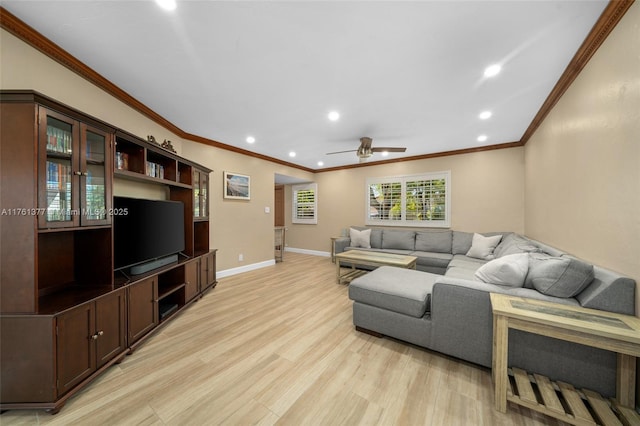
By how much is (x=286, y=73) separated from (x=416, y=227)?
4343mm

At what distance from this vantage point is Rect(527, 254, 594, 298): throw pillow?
1.51 m

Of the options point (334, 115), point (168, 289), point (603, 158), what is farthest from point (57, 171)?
point (603, 158)

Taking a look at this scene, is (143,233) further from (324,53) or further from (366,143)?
(366,143)

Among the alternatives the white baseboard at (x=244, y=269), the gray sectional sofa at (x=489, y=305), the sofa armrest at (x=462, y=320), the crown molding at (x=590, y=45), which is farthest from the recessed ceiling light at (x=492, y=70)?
the white baseboard at (x=244, y=269)

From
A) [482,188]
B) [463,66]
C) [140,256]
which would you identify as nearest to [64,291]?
[140,256]

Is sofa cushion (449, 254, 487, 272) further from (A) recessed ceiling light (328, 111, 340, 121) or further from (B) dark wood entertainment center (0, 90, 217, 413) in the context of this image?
(B) dark wood entertainment center (0, 90, 217, 413)

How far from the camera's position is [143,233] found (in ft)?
7.44

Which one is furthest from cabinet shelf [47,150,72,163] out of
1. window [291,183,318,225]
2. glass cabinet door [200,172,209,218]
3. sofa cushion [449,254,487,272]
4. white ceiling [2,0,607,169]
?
window [291,183,318,225]

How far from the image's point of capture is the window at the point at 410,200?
483cm

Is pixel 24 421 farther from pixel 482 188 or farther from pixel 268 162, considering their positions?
pixel 482 188

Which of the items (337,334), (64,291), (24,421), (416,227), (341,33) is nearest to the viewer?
(24,421)

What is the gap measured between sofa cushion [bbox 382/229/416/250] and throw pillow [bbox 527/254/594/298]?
3034mm

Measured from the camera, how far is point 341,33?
5.17 ft

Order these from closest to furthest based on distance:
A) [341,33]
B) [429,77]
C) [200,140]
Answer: [341,33] → [429,77] → [200,140]
